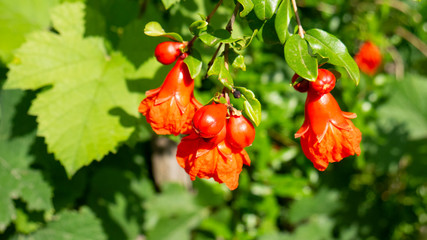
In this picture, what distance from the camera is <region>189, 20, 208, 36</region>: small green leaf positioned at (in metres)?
0.85

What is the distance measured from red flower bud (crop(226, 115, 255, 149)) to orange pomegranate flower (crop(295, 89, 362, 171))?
15cm

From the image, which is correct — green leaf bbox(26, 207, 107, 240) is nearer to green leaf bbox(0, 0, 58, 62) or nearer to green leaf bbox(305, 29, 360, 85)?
green leaf bbox(0, 0, 58, 62)

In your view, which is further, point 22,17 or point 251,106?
point 22,17

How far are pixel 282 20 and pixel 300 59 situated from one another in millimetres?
112

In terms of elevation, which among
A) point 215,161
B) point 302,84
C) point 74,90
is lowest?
point 74,90

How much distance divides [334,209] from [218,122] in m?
1.67

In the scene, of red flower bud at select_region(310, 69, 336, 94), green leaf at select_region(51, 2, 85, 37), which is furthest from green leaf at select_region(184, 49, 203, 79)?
green leaf at select_region(51, 2, 85, 37)

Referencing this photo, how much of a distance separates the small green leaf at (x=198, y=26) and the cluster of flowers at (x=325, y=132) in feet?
0.73

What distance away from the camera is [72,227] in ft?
5.76

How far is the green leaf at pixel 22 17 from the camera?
1733 mm

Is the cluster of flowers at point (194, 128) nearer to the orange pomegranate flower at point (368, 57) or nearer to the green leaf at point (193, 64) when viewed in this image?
the green leaf at point (193, 64)

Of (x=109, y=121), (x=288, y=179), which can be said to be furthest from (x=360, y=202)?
(x=109, y=121)

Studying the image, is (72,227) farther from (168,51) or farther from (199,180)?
→ (168,51)

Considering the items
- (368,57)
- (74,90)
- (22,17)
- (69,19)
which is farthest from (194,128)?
(368,57)
